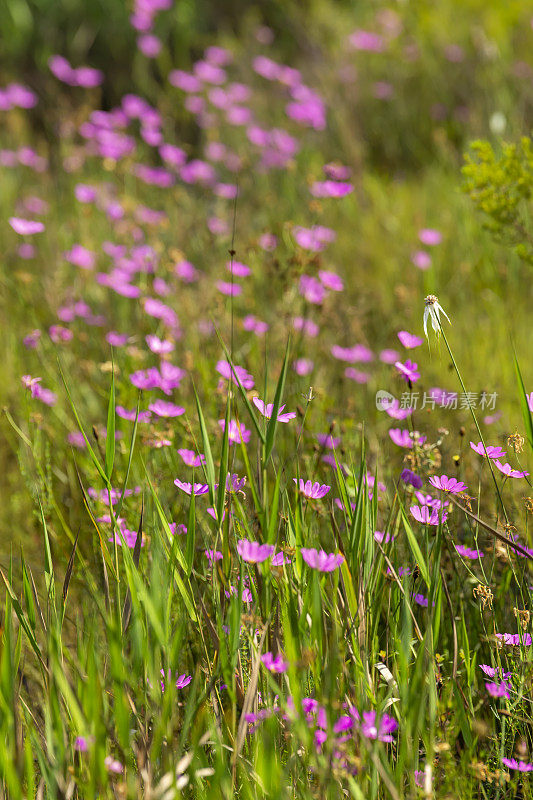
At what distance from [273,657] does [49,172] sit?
4.42m

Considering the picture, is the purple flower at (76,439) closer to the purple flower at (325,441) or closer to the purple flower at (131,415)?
the purple flower at (131,415)

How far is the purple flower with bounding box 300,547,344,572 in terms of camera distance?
1.19m

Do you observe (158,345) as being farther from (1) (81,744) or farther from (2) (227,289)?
(1) (81,744)

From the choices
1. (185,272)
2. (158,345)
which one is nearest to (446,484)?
(158,345)

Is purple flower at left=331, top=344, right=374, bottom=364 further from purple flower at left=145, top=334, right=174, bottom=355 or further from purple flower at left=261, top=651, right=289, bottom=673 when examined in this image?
purple flower at left=261, top=651, right=289, bottom=673

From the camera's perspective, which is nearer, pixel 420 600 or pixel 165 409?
pixel 420 600

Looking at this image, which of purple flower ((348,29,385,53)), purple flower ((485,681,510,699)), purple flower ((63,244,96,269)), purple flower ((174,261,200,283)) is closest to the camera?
purple flower ((485,681,510,699))

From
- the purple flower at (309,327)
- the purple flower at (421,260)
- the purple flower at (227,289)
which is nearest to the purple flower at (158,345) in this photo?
the purple flower at (227,289)

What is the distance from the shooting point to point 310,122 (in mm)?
4410

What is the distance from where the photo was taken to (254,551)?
125 cm

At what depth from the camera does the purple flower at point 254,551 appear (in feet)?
4.04

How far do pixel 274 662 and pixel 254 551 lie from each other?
0.59ft

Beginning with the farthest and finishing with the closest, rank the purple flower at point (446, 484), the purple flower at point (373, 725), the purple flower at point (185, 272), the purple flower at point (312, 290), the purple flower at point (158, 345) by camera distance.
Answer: the purple flower at point (185, 272) < the purple flower at point (312, 290) < the purple flower at point (158, 345) < the purple flower at point (446, 484) < the purple flower at point (373, 725)

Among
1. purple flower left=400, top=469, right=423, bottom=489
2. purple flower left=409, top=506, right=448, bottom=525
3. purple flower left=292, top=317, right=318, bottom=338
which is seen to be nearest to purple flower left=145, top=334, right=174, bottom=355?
purple flower left=292, top=317, right=318, bottom=338
